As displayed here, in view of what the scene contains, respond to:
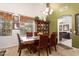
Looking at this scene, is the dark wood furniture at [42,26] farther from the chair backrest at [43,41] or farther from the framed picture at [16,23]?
the framed picture at [16,23]

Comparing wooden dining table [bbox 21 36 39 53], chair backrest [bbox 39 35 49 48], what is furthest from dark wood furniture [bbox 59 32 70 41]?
wooden dining table [bbox 21 36 39 53]

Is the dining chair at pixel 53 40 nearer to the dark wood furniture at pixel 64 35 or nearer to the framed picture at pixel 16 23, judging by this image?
the dark wood furniture at pixel 64 35

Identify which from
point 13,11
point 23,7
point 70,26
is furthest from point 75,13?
point 13,11

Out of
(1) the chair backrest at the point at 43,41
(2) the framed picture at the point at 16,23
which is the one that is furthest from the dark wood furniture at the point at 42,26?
(2) the framed picture at the point at 16,23

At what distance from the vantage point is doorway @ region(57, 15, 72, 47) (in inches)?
93.7

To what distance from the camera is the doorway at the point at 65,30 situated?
93.7 inches

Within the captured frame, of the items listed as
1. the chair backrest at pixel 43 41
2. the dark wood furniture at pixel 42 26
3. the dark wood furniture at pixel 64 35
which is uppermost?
the dark wood furniture at pixel 42 26

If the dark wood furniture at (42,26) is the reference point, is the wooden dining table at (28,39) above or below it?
below

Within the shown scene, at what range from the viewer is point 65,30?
2.41m

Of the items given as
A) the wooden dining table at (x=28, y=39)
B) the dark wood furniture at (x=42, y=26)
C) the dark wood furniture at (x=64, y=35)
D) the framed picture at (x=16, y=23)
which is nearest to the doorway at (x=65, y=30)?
the dark wood furniture at (x=64, y=35)

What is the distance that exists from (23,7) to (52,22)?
590mm

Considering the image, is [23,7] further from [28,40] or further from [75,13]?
[75,13]

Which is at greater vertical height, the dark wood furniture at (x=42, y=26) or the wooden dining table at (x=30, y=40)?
the dark wood furniture at (x=42, y=26)

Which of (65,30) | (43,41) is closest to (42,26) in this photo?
(43,41)
